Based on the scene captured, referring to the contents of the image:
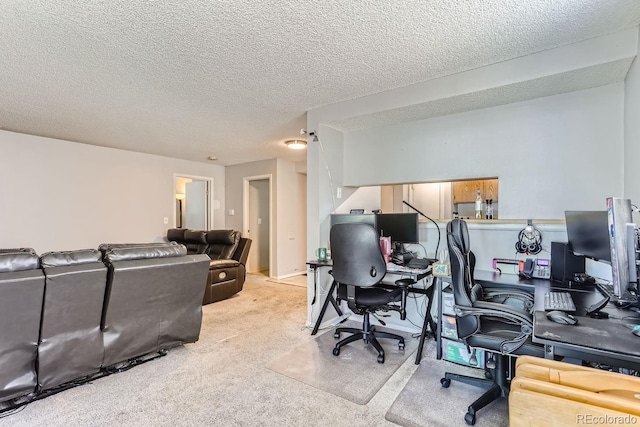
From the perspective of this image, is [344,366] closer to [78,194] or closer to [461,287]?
[461,287]

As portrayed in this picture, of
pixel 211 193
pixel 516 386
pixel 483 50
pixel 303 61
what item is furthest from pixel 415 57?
pixel 211 193

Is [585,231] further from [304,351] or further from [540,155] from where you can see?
[304,351]

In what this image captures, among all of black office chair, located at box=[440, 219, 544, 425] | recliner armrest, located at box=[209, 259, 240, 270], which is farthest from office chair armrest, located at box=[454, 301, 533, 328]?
recliner armrest, located at box=[209, 259, 240, 270]

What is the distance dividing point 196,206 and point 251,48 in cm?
517

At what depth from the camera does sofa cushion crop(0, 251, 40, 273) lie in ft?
6.00

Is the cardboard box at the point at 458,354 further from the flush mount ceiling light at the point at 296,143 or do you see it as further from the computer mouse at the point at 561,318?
the flush mount ceiling light at the point at 296,143

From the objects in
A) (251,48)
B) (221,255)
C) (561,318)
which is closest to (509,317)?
(561,318)

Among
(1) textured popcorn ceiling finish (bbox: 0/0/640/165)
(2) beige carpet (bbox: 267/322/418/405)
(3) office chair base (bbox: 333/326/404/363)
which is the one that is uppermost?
(1) textured popcorn ceiling finish (bbox: 0/0/640/165)

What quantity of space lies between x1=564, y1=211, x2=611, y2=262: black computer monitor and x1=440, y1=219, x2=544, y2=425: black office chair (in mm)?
555

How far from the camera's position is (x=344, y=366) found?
7.94 feet

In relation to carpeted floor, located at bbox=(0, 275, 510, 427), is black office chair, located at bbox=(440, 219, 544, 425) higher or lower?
higher

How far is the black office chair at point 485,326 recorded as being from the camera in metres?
1.63

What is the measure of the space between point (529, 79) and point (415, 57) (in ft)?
2.78

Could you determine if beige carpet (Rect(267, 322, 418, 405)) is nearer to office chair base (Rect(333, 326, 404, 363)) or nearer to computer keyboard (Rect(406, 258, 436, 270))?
office chair base (Rect(333, 326, 404, 363))
